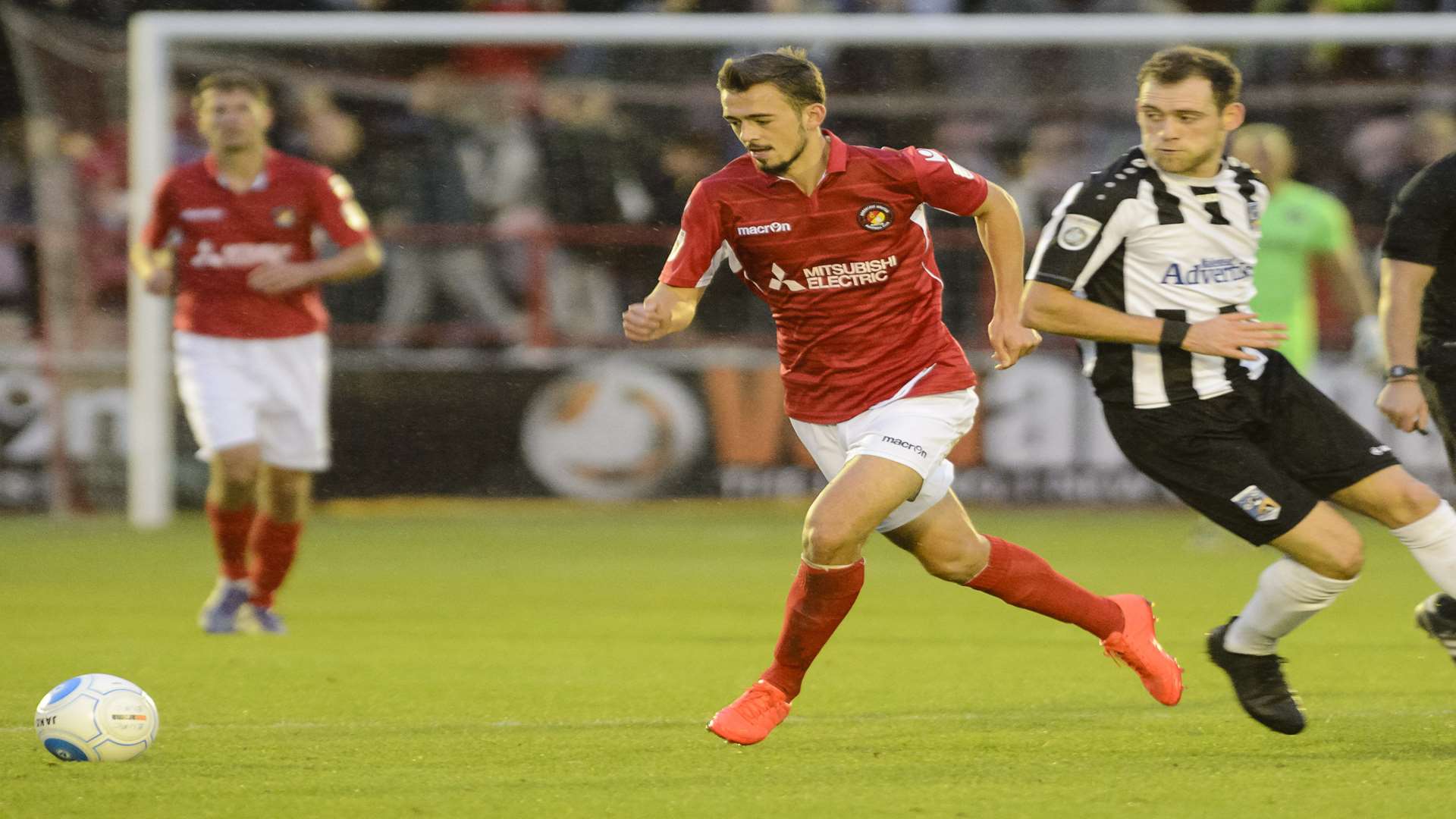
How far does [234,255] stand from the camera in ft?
27.2

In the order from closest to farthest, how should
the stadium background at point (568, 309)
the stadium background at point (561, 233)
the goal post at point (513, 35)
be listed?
the stadium background at point (568, 309) < the goal post at point (513, 35) < the stadium background at point (561, 233)

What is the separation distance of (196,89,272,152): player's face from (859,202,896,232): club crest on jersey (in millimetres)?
3589

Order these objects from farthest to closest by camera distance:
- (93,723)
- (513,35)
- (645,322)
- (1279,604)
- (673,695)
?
(513,35), (673,695), (1279,604), (645,322), (93,723)

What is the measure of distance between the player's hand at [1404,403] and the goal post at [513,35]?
7363mm

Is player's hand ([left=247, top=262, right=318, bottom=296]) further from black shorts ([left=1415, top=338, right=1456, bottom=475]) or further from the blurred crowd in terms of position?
the blurred crowd

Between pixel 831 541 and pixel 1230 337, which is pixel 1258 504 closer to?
pixel 1230 337

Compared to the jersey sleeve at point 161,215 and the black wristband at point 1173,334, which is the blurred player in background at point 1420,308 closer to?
the black wristband at point 1173,334

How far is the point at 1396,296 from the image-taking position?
546 cm

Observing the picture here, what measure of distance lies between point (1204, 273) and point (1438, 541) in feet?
2.95

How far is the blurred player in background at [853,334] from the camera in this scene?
17.3 feet

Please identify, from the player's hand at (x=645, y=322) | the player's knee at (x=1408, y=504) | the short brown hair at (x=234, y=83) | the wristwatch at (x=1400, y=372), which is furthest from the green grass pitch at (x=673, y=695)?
the short brown hair at (x=234, y=83)

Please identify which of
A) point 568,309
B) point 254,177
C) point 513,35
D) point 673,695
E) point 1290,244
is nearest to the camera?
point 673,695

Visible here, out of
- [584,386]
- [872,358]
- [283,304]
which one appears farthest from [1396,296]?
[584,386]

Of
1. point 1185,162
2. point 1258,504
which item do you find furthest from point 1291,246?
point 1258,504
